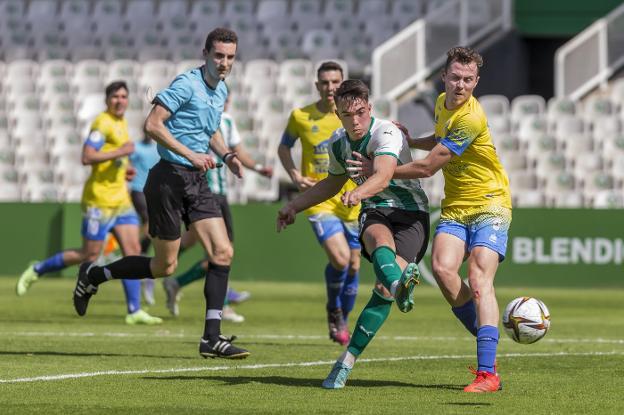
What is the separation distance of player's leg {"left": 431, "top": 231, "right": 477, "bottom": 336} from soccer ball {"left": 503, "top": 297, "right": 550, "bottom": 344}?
27cm

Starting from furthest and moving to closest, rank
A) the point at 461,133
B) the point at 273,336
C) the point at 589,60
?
the point at 589,60, the point at 273,336, the point at 461,133

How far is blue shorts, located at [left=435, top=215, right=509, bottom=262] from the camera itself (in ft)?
28.1

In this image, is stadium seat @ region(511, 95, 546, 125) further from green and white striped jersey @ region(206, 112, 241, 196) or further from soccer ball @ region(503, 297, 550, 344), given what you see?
soccer ball @ region(503, 297, 550, 344)

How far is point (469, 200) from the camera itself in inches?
342

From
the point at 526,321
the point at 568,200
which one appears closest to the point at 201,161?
the point at 526,321

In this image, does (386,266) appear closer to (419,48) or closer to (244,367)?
(244,367)

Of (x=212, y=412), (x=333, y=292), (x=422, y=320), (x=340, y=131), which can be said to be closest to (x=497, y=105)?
(x=422, y=320)

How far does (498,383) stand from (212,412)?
74.4 inches

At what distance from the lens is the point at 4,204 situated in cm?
2191

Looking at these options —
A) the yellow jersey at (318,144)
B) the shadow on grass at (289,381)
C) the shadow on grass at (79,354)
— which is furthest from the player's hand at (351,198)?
the yellow jersey at (318,144)

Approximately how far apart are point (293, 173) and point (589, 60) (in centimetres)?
1522

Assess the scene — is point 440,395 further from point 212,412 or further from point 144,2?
point 144,2

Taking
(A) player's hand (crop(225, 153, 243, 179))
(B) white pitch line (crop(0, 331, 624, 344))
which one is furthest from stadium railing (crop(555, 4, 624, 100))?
(A) player's hand (crop(225, 153, 243, 179))

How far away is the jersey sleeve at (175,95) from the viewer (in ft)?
33.1
